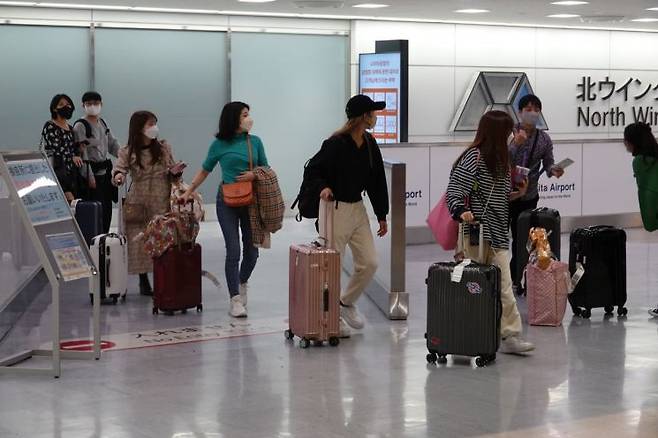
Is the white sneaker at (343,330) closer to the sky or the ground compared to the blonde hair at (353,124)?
closer to the ground

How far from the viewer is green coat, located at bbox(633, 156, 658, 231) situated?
9695 mm

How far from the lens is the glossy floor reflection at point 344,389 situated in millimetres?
6363

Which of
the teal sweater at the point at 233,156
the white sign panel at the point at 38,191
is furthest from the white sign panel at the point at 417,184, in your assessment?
the white sign panel at the point at 38,191

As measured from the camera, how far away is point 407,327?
372 inches

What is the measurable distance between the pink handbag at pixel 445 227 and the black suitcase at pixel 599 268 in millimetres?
1696

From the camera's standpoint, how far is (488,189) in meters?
8.13

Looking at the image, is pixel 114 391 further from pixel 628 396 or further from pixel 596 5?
pixel 596 5

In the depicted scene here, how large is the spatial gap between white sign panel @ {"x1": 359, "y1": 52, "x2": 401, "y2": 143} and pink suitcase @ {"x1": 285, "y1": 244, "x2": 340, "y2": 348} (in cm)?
1179

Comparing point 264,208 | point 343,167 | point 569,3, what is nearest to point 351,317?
point 343,167

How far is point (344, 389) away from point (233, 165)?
9.88ft

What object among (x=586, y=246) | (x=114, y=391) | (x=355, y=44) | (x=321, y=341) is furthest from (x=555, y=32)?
(x=114, y=391)

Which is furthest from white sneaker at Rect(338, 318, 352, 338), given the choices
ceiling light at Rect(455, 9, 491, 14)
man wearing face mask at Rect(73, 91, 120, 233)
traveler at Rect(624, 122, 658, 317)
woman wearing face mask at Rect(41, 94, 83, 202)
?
ceiling light at Rect(455, 9, 491, 14)

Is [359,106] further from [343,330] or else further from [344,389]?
[344,389]

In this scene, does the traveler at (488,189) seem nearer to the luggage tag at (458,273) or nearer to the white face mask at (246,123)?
the luggage tag at (458,273)
